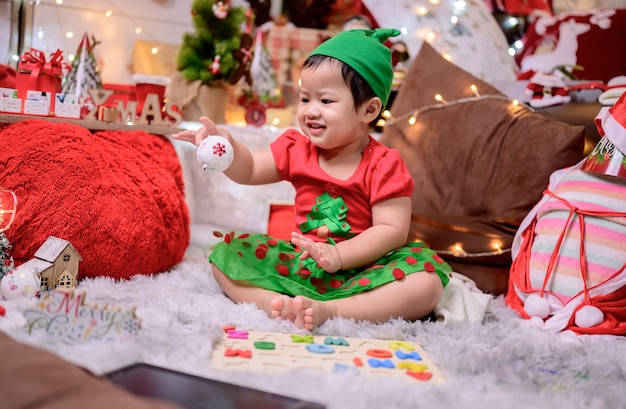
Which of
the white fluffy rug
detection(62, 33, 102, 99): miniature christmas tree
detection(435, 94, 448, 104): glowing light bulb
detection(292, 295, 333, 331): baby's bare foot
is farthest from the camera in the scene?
detection(435, 94, 448, 104): glowing light bulb

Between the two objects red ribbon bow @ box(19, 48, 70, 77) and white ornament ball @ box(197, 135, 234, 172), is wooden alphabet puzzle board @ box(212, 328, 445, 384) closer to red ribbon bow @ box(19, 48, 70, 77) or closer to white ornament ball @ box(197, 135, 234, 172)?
white ornament ball @ box(197, 135, 234, 172)

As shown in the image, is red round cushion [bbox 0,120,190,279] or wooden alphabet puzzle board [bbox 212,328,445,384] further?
red round cushion [bbox 0,120,190,279]

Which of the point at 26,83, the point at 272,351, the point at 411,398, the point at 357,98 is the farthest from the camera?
the point at 26,83

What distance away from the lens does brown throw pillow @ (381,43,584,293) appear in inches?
59.9

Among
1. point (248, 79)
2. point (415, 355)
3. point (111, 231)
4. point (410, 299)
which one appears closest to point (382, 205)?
point (410, 299)

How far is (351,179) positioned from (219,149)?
29 centimetres

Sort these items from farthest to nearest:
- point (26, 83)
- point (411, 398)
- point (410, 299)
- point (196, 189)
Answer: point (196, 189) → point (26, 83) → point (410, 299) → point (411, 398)

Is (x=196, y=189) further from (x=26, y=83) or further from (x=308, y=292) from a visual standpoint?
(x=308, y=292)

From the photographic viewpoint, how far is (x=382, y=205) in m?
1.30

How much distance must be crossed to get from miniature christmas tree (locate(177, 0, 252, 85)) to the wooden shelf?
0.53 metres

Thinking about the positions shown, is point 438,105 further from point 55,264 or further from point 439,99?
point 55,264

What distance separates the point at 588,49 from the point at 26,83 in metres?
1.63

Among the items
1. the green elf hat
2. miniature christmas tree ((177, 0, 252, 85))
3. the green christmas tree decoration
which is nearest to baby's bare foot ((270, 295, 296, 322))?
the green christmas tree decoration

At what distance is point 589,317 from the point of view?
1.20m
